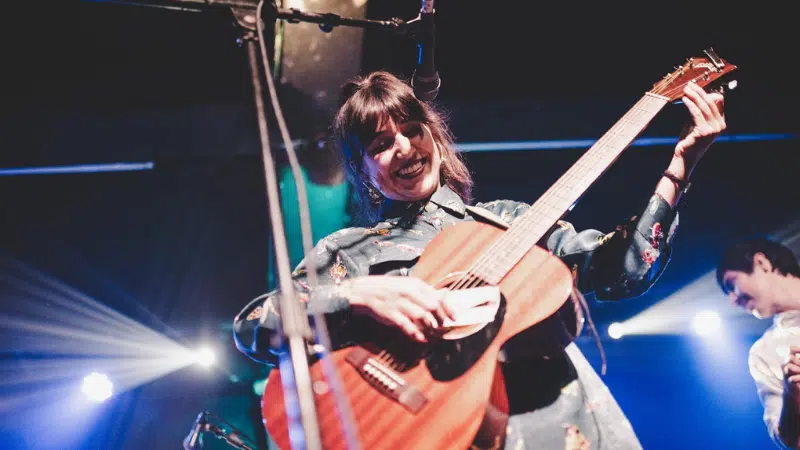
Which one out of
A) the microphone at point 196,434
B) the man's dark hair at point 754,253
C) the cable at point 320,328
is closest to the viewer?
the cable at point 320,328

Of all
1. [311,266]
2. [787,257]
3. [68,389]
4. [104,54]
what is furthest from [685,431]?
[104,54]

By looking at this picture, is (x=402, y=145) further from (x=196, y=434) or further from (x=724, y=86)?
(x=196, y=434)

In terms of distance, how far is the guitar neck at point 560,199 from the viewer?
3.86 ft

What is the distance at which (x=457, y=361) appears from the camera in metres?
1.02

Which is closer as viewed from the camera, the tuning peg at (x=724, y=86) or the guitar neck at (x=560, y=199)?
the guitar neck at (x=560, y=199)

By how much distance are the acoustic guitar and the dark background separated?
280cm

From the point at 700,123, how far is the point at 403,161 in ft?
3.33

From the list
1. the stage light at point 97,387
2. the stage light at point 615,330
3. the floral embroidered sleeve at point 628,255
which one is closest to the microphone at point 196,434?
the stage light at point 97,387

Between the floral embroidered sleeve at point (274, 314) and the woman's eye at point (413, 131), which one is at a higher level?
the woman's eye at point (413, 131)

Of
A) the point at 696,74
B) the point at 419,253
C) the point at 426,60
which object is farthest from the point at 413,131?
the point at 696,74

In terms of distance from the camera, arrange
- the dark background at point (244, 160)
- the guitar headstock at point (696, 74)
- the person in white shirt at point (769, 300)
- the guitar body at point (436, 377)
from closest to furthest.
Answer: the guitar body at point (436, 377)
the guitar headstock at point (696, 74)
the person in white shirt at point (769, 300)
the dark background at point (244, 160)

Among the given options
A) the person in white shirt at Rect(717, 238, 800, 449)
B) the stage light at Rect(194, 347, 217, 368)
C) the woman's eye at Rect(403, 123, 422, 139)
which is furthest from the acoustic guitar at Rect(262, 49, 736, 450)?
the stage light at Rect(194, 347, 217, 368)

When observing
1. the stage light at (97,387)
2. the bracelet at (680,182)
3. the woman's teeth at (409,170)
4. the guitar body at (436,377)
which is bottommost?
the guitar body at (436,377)

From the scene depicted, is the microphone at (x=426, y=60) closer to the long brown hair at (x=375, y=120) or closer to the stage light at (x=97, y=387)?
the long brown hair at (x=375, y=120)
